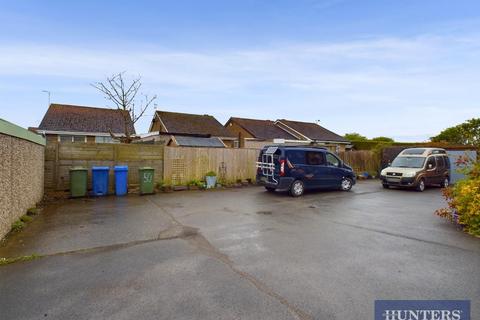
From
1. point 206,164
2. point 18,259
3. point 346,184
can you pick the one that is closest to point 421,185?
point 346,184

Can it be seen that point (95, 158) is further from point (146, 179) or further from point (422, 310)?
point (422, 310)

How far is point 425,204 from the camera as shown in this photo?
31.9 feet

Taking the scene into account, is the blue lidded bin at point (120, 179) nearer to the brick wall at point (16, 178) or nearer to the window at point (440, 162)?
the brick wall at point (16, 178)

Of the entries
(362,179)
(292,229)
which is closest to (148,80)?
(362,179)

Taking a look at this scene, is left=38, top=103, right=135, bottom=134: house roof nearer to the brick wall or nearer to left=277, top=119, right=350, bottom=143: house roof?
the brick wall

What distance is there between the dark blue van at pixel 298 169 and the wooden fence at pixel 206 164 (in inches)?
124

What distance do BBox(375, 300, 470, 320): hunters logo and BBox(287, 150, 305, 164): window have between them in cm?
801

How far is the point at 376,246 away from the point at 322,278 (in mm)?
2018

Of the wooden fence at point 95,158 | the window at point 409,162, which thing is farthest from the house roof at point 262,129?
the wooden fence at point 95,158

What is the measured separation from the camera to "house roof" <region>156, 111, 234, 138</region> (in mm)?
27750

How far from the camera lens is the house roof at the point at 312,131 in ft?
110

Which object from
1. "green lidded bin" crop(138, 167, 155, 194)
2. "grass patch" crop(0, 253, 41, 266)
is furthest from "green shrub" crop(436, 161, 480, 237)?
"green lidded bin" crop(138, 167, 155, 194)

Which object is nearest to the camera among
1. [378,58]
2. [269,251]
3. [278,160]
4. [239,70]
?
[269,251]

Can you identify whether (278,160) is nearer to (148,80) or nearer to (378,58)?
(378,58)
